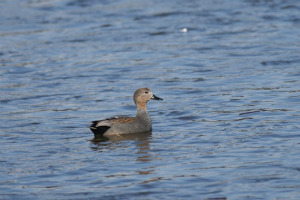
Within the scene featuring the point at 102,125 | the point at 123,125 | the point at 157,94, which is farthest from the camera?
the point at 157,94

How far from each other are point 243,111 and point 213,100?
3.94 ft

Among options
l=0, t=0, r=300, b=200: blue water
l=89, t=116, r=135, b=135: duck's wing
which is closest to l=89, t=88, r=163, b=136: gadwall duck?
l=89, t=116, r=135, b=135: duck's wing

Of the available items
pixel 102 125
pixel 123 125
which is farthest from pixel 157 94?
pixel 102 125

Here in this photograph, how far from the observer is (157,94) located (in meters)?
14.5

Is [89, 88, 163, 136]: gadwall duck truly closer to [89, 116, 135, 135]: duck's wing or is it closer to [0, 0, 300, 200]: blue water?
[89, 116, 135, 135]: duck's wing

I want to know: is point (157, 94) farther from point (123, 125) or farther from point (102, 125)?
point (102, 125)

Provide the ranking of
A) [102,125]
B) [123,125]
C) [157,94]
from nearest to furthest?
[102,125], [123,125], [157,94]

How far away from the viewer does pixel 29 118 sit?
12.8m

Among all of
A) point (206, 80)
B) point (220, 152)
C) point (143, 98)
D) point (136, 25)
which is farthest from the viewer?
point (136, 25)

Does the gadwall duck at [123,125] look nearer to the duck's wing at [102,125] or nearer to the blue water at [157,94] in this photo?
the duck's wing at [102,125]

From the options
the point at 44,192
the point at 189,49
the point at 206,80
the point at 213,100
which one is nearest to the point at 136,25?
the point at 189,49

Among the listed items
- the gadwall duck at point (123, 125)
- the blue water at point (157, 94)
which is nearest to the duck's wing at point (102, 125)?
the gadwall duck at point (123, 125)

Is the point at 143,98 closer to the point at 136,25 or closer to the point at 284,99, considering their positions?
the point at 284,99

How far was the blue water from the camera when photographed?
874 cm
